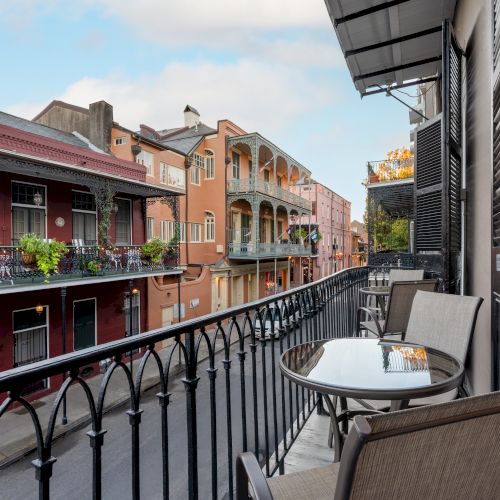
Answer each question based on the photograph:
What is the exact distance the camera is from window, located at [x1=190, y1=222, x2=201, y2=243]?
1873 centimetres

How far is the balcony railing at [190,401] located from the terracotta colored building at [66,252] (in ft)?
10.7

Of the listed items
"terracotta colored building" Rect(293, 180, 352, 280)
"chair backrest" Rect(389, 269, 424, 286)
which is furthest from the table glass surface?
"terracotta colored building" Rect(293, 180, 352, 280)

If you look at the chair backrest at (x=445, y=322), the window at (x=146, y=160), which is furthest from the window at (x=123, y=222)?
the chair backrest at (x=445, y=322)

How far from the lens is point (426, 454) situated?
A: 2.39ft

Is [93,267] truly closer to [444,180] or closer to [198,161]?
[444,180]

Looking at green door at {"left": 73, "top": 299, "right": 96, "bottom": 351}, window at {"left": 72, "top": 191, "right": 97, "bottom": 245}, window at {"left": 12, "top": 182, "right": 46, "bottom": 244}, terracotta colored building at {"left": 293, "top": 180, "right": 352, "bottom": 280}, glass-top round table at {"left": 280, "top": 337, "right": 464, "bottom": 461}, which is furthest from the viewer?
terracotta colored building at {"left": 293, "top": 180, "right": 352, "bottom": 280}

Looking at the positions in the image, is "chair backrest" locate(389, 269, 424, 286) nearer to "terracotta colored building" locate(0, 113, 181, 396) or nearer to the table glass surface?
the table glass surface

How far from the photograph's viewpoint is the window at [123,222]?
13711mm

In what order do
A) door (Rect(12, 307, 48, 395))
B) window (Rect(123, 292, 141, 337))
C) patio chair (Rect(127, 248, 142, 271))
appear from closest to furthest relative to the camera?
Answer: door (Rect(12, 307, 48, 395))
patio chair (Rect(127, 248, 142, 271))
window (Rect(123, 292, 141, 337))

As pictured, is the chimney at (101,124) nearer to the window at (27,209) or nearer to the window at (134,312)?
the window at (27,209)

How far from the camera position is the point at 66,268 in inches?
397

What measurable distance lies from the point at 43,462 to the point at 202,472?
6262 millimetres

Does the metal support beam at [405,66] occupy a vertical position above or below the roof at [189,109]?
below

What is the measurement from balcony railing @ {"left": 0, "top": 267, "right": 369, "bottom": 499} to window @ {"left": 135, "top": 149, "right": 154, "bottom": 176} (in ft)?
32.4
